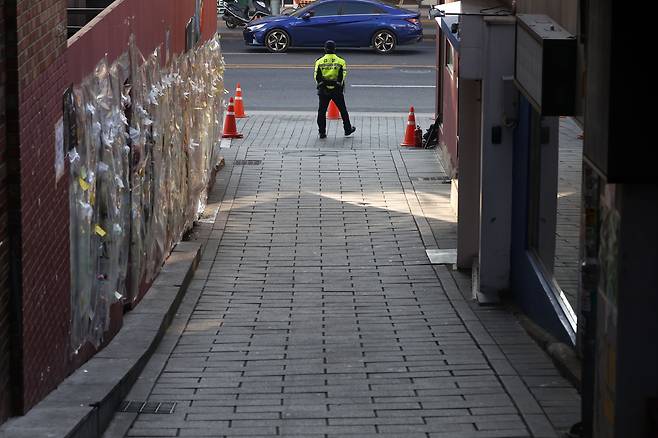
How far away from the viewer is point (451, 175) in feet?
60.5

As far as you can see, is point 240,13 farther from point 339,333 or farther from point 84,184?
point 84,184

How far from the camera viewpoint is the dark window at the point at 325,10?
111 feet

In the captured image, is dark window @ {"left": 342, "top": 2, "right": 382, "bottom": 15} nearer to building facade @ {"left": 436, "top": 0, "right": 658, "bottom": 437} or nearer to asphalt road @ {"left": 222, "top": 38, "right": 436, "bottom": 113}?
asphalt road @ {"left": 222, "top": 38, "right": 436, "bottom": 113}

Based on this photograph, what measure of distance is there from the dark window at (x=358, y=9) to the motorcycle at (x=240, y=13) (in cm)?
670

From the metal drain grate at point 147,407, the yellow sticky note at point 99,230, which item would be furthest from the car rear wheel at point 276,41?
the metal drain grate at point 147,407

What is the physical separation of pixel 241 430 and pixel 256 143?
13655 mm

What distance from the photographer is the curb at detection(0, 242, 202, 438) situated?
7648 millimetres

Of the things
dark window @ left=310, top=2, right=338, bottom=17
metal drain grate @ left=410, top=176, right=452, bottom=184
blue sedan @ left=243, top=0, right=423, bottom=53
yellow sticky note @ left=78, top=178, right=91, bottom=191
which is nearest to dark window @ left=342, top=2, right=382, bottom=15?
blue sedan @ left=243, top=0, right=423, bottom=53

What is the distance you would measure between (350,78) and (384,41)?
4927 mm

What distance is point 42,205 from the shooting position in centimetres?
820

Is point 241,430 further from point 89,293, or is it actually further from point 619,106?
point 619,106

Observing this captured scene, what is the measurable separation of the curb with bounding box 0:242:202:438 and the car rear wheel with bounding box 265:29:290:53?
21.5 metres

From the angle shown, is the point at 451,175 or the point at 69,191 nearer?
the point at 69,191

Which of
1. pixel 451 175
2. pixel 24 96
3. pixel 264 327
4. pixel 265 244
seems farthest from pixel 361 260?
pixel 24 96
